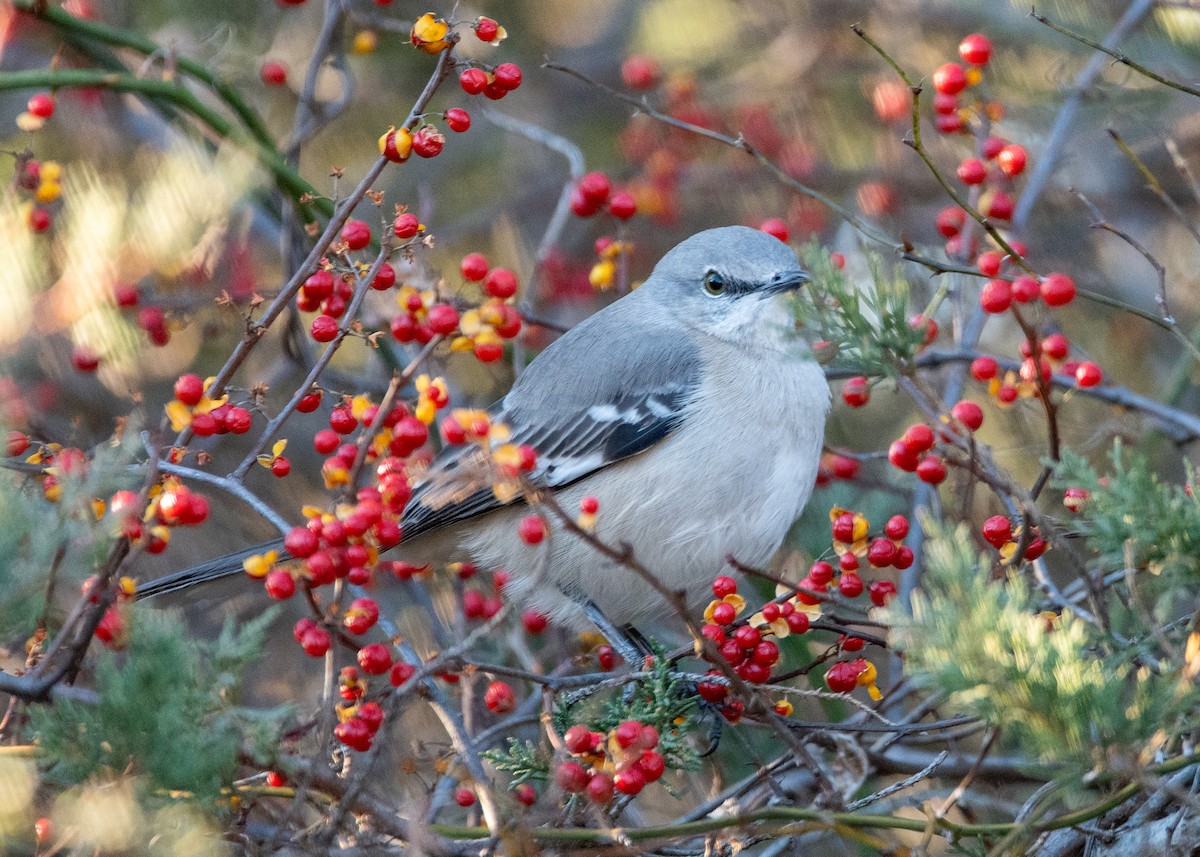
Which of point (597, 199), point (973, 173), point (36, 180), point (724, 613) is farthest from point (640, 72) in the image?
point (724, 613)

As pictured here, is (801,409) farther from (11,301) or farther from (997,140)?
(11,301)

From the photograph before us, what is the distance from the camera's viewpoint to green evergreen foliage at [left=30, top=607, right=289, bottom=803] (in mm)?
1917

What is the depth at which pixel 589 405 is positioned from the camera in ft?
12.9

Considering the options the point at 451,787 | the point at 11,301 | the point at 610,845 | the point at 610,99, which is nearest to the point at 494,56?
the point at 610,99

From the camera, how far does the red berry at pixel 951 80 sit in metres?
3.65

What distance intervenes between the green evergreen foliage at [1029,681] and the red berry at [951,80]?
2219 mm

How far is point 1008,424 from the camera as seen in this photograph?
4.84m

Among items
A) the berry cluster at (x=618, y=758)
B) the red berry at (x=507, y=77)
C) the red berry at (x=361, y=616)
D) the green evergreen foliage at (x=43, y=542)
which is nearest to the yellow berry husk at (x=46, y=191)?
the red berry at (x=507, y=77)

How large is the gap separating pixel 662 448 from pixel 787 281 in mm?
645

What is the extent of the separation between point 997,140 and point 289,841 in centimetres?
286

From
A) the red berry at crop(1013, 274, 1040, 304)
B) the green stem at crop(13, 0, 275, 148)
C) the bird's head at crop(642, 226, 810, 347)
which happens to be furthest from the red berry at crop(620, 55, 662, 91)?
the red berry at crop(1013, 274, 1040, 304)

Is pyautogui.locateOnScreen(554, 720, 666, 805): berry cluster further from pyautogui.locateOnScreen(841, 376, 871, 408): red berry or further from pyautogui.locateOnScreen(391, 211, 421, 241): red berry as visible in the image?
pyautogui.locateOnScreen(841, 376, 871, 408): red berry

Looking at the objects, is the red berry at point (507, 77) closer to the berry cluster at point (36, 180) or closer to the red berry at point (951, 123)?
the berry cluster at point (36, 180)

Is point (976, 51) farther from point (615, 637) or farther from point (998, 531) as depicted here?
point (615, 637)
